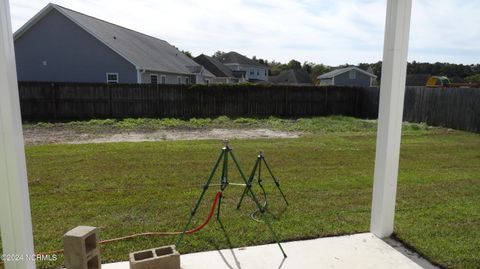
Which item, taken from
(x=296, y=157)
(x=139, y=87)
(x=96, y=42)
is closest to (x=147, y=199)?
(x=296, y=157)

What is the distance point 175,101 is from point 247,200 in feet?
43.0

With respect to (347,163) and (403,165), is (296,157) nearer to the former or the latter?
(347,163)

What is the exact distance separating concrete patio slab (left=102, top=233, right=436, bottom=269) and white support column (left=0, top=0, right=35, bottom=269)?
2.30ft

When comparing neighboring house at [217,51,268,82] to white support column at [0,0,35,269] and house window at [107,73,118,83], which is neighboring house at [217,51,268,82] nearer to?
house window at [107,73,118,83]

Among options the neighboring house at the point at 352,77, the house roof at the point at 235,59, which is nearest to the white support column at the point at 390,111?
the neighboring house at the point at 352,77

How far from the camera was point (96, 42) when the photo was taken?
60.8 ft

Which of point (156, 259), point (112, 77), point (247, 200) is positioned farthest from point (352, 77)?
point (156, 259)

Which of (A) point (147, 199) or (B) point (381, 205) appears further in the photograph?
(A) point (147, 199)

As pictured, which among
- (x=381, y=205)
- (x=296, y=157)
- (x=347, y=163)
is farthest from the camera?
(x=296, y=157)

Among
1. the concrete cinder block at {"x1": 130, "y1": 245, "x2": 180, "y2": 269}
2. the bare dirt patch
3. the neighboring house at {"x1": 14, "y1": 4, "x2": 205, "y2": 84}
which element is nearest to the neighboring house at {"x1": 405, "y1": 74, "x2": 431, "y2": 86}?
the neighboring house at {"x1": 14, "y1": 4, "x2": 205, "y2": 84}

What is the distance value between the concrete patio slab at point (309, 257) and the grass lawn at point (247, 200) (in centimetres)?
17

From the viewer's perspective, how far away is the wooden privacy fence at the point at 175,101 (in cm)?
1595

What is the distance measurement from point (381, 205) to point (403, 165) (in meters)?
4.01

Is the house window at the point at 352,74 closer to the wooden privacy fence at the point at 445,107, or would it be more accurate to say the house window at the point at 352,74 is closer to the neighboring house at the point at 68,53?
the wooden privacy fence at the point at 445,107
